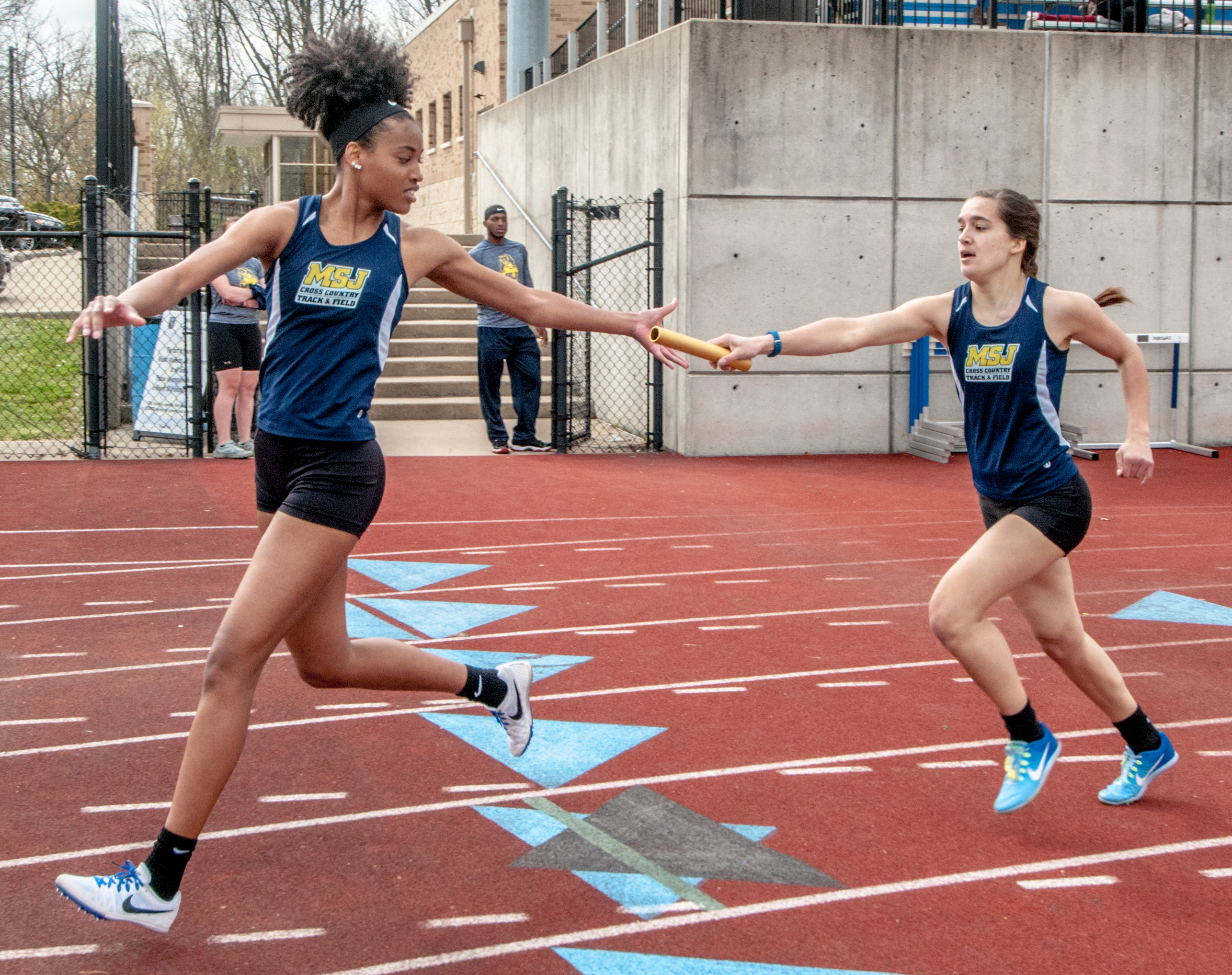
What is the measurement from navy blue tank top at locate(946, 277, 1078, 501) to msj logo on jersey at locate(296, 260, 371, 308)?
194 cm

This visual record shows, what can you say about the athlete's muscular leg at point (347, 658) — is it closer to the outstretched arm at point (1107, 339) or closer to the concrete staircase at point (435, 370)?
the outstretched arm at point (1107, 339)

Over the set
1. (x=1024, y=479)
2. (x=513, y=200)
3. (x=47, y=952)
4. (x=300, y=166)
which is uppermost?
(x=300, y=166)

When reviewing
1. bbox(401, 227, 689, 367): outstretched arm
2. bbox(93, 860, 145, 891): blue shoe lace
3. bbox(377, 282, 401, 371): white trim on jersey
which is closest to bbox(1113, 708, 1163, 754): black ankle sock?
bbox(401, 227, 689, 367): outstretched arm

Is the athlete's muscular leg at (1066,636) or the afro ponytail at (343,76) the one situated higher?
the afro ponytail at (343,76)

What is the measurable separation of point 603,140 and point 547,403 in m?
3.26

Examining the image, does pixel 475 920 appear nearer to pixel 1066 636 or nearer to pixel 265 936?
pixel 265 936

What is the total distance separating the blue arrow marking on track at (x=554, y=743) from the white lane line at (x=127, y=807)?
1.11 meters

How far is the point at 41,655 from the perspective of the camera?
5.93m

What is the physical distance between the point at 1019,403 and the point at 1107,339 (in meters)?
0.35

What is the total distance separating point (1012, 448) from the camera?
4262mm

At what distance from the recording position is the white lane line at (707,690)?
5426 millimetres

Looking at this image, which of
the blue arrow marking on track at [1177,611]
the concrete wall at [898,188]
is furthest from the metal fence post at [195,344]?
the blue arrow marking on track at [1177,611]

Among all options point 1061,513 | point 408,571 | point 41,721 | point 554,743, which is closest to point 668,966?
point 554,743

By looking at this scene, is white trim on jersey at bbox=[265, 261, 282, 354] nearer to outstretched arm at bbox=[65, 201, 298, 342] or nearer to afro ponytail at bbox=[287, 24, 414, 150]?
outstretched arm at bbox=[65, 201, 298, 342]
